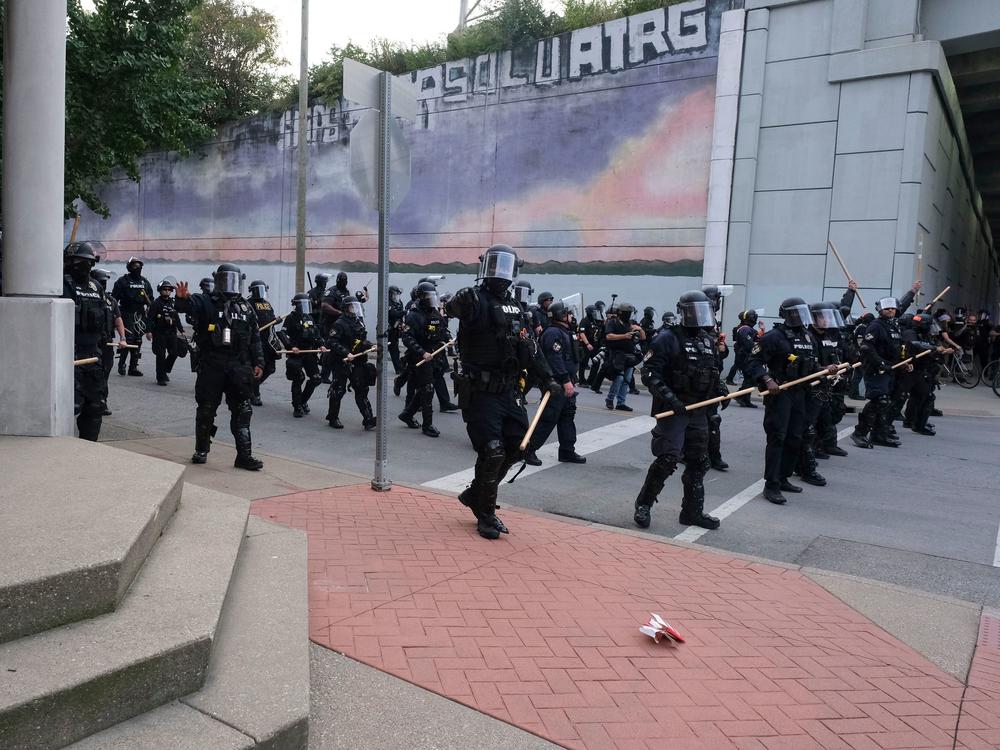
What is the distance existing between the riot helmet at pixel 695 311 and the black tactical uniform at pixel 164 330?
945 centimetres

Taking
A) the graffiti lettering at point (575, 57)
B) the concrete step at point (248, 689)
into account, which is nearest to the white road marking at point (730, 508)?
the concrete step at point (248, 689)

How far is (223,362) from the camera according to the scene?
764 centimetres

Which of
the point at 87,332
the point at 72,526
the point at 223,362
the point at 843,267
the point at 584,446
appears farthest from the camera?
the point at 843,267

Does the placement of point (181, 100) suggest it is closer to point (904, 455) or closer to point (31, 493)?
point (31, 493)

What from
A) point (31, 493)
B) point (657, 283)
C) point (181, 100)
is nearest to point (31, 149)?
point (31, 493)

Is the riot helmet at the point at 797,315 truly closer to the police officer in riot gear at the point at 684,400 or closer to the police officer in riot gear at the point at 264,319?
the police officer in riot gear at the point at 684,400

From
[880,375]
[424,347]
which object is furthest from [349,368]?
[880,375]

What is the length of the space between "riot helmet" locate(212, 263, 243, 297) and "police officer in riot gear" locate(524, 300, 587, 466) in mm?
3348

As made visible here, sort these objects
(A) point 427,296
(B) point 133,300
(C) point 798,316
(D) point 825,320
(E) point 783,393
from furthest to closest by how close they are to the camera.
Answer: (B) point 133,300, (A) point 427,296, (D) point 825,320, (C) point 798,316, (E) point 783,393

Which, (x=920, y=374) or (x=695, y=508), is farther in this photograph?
(x=920, y=374)

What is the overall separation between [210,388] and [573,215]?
14812 millimetres

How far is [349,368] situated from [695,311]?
5581 millimetres

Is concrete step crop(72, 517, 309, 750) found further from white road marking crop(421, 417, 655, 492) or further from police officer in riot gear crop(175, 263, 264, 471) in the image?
police officer in riot gear crop(175, 263, 264, 471)

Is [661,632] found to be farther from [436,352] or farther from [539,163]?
[539,163]
